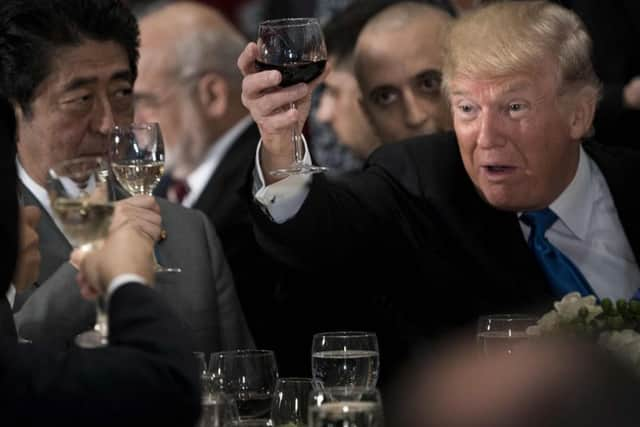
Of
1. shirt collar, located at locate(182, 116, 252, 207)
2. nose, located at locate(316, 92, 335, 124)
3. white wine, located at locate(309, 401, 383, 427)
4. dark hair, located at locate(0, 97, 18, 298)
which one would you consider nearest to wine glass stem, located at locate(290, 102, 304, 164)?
white wine, located at locate(309, 401, 383, 427)

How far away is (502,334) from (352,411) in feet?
2.20

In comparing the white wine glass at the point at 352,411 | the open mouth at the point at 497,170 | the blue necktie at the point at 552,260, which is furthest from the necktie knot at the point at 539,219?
the white wine glass at the point at 352,411

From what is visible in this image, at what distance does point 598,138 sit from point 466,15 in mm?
1095

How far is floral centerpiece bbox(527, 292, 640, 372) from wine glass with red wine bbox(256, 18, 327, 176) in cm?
58

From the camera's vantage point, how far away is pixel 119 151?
8.41ft

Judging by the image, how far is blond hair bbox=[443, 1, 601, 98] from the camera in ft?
10.2

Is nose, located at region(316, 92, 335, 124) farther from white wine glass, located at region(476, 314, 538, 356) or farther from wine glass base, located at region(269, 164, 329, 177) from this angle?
white wine glass, located at region(476, 314, 538, 356)

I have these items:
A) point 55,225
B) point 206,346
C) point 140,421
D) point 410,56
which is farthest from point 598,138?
point 140,421

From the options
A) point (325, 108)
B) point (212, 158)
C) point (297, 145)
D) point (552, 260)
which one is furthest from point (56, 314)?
point (212, 158)

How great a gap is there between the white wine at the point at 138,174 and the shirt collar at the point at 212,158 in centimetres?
243

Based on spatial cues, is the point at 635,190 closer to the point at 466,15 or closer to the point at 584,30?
the point at 584,30

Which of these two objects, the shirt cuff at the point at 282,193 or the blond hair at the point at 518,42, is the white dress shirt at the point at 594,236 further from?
the shirt cuff at the point at 282,193

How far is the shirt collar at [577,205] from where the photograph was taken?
3182mm

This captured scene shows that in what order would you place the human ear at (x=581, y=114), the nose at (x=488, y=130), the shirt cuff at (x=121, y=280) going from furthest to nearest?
the human ear at (x=581, y=114) → the nose at (x=488, y=130) → the shirt cuff at (x=121, y=280)
